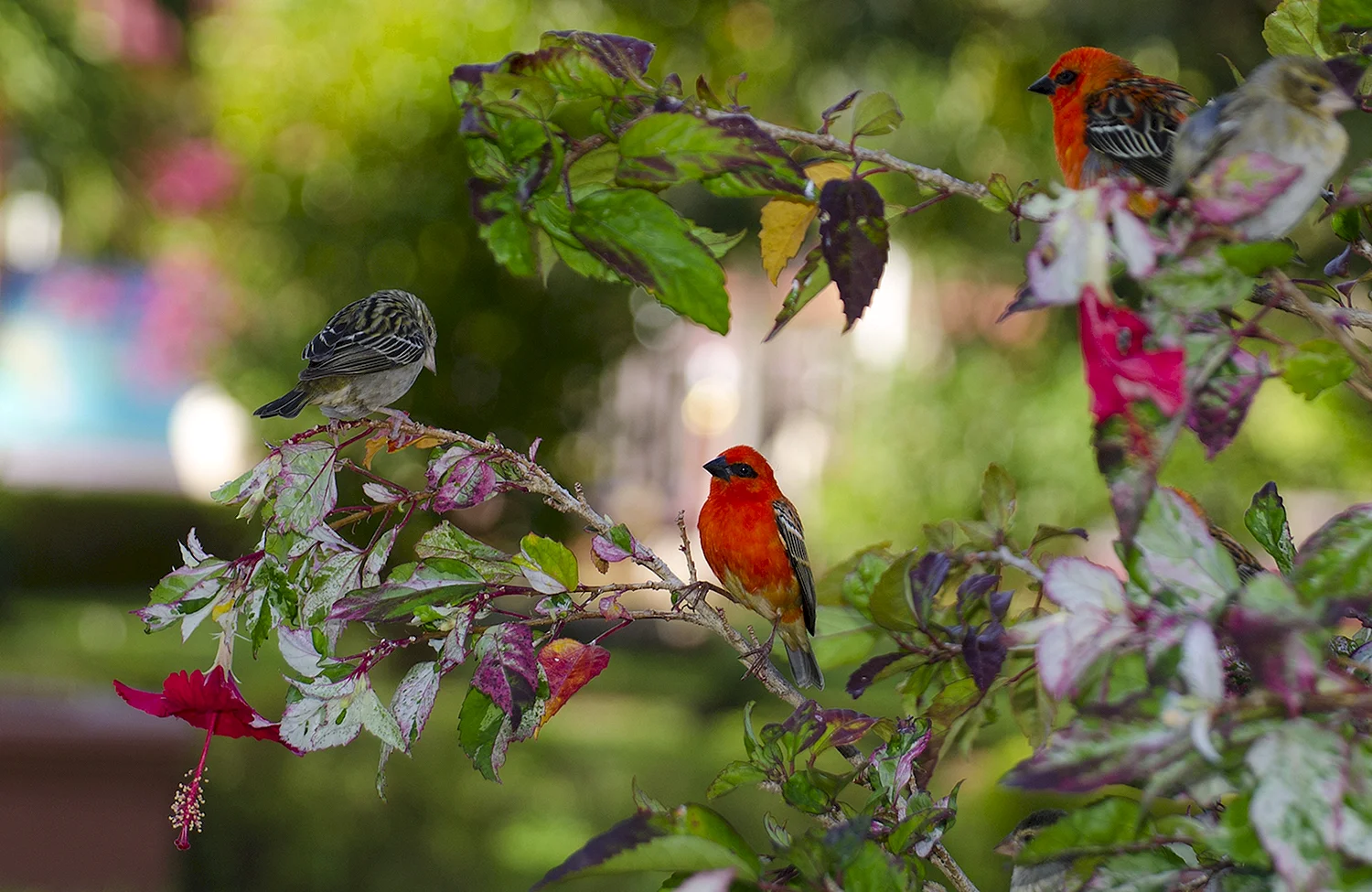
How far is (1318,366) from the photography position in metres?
0.70

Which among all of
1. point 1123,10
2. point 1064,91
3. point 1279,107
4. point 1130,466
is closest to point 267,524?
point 1130,466

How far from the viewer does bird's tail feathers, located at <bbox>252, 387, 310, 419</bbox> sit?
132 cm

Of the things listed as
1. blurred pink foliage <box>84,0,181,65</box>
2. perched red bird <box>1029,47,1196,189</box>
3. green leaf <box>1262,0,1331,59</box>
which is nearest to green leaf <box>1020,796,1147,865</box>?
green leaf <box>1262,0,1331,59</box>

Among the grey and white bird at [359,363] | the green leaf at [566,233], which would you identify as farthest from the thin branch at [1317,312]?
the grey and white bird at [359,363]

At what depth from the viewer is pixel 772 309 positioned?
Answer: 35.8ft

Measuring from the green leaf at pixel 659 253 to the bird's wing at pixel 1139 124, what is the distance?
3.54 ft

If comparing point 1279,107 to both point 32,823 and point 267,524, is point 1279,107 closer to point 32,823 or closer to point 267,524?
point 267,524

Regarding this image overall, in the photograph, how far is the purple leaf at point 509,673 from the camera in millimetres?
897

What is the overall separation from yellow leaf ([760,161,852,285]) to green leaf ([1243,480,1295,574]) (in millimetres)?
434

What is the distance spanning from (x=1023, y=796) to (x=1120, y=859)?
4.25 metres

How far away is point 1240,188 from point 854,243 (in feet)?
0.85

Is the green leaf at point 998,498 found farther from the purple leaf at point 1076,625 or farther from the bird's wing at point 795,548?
the bird's wing at point 795,548

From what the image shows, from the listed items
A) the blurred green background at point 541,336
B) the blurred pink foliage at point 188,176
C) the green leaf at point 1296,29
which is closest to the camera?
the green leaf at point 1296,29

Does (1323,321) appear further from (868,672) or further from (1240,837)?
(868,672)
